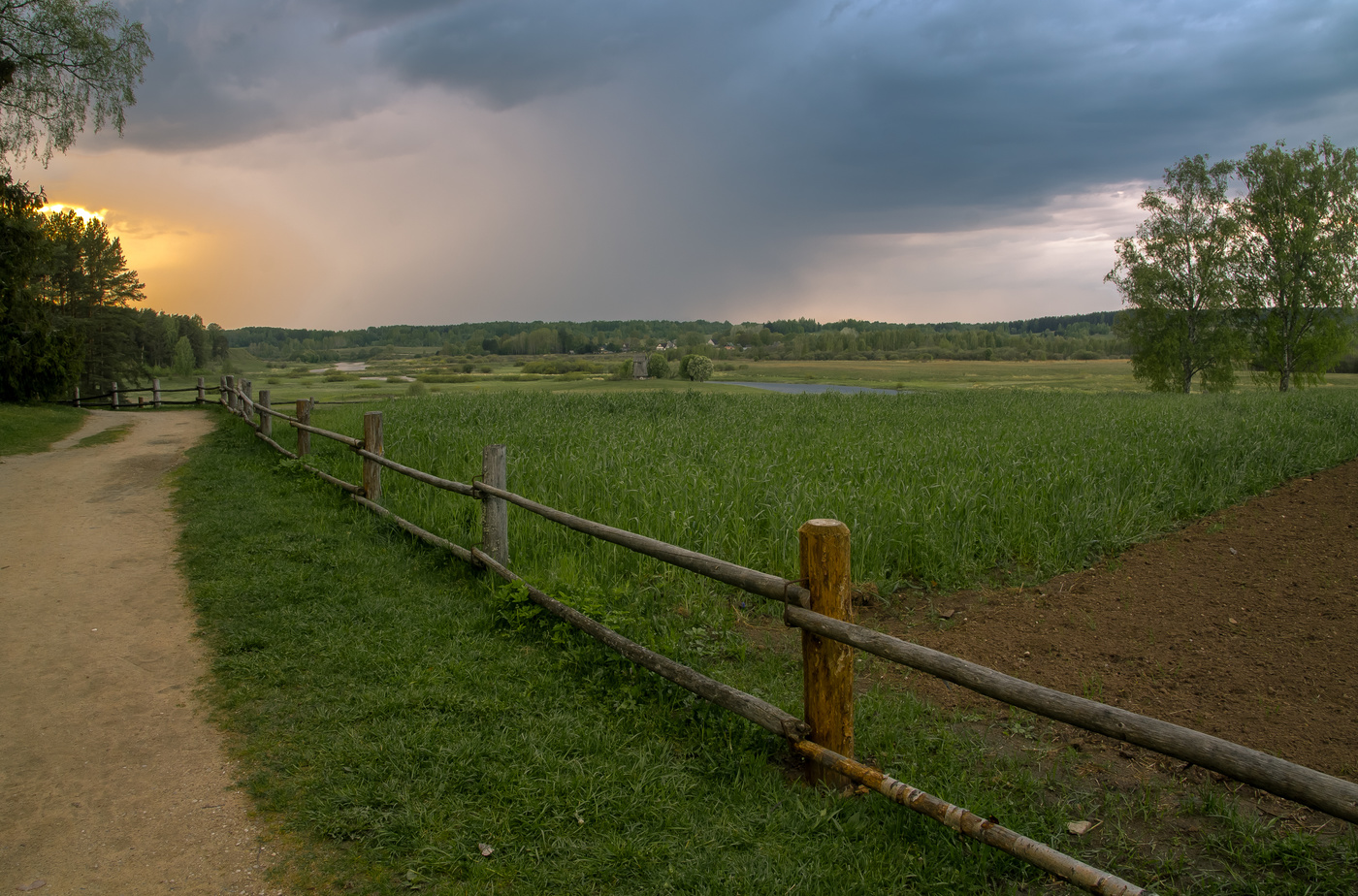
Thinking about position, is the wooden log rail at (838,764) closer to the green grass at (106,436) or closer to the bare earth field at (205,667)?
the bare earth field at (205,667)

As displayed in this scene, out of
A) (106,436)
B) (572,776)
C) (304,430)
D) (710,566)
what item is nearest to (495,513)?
(710,566)

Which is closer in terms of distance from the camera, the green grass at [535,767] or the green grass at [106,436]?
the green grass at [535,767]

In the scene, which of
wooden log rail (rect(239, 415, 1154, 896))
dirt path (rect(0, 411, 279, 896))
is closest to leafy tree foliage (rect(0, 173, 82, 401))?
dirt path (rect(0, 411, 279, 896))

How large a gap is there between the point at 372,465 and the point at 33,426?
18270 mm

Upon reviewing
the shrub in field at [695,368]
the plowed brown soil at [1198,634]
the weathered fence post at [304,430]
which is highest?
the shrub in field at [695,368]

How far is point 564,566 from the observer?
6.26 m

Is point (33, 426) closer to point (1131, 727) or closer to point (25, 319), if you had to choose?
point (25, 319)

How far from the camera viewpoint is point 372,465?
923 cm

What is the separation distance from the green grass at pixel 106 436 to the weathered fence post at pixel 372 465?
12.8 m

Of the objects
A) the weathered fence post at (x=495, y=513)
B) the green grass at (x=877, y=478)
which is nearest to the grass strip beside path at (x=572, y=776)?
the weathered fence post at (x=495, y=513)

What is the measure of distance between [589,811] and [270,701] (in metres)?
2.33

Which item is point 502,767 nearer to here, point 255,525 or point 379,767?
point 379,767

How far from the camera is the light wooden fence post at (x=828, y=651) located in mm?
3432

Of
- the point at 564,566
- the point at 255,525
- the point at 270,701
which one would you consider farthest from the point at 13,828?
the point at 255,525
